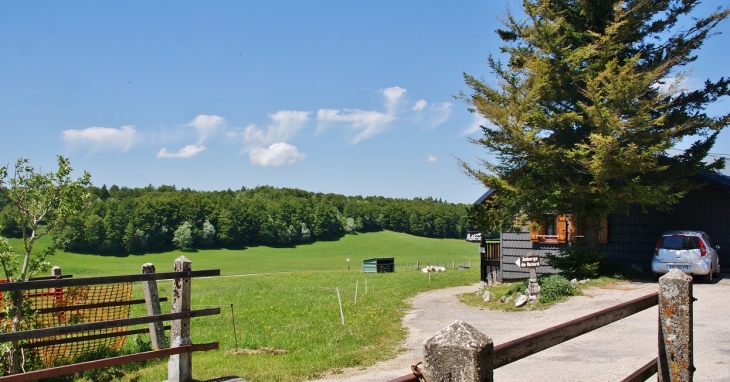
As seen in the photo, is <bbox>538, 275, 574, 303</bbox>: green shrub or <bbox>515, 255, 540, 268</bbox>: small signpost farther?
<bbox>515, 255, 540, 268</bbox>: small signpost

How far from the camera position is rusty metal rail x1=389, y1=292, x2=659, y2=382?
2.53m

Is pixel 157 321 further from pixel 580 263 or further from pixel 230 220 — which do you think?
pixel 230 220

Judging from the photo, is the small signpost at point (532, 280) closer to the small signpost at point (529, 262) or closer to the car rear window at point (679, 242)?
→ the small signpost at point (529, 262)

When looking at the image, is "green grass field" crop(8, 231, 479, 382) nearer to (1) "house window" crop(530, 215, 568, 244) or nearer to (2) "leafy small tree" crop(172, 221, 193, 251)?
(1) "house window" crop(530, 215, 568, 244)

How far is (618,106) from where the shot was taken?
16875mm

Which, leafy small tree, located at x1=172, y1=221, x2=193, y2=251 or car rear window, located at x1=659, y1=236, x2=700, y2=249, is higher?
car rear window, located at x1=659, y1=236, x2=700, y2=249

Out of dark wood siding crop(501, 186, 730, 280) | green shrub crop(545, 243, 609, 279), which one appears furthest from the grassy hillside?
green shrub crop(545, 243, 609, 279)

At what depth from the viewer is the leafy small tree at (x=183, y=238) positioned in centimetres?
8919

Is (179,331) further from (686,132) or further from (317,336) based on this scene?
(686,132)

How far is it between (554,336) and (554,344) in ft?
0.29

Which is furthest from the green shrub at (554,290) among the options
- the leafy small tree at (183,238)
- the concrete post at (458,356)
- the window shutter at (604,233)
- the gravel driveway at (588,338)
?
the leafy small tree at (183,238)

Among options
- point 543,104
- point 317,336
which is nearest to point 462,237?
point 543,104

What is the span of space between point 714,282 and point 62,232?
1799 centimetres

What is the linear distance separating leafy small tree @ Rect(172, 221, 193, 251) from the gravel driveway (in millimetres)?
76158
